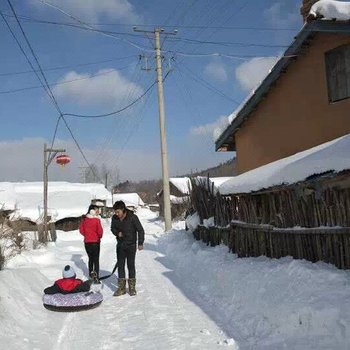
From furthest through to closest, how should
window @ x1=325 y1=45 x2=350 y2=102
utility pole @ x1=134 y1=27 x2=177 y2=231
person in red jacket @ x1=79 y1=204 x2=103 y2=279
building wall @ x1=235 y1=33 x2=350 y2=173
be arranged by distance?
utility pole @ x1=134 y1=27 x2=177 y2=231
building wall @ x1=235 y1=33 x2=350 y2=173
window @ x1=325 y1=45 x2=350 y2=102
person in red jacket @ x1=79 y1=204 x2=103 y2=279

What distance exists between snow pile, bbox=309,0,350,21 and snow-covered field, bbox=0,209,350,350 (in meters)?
5.51

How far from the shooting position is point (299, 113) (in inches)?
487

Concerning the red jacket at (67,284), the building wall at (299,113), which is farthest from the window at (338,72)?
the red jacket at (67,284)

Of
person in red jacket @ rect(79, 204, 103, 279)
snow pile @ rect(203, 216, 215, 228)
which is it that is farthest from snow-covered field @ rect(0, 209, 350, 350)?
snow pile @ rect(203, 216, 215, 228)

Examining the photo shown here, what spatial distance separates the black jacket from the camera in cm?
956

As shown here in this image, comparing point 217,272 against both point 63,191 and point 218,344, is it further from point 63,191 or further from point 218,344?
point 63,191

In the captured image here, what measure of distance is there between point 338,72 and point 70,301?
26.1 feet

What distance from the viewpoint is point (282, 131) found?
43.5 ft

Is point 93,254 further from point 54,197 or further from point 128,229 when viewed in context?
point 54,197

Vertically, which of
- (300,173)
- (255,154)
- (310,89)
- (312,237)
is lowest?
(312,237)

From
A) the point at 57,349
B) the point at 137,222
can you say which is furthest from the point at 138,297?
the point at 57,349

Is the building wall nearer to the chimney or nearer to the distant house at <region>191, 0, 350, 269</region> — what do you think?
the distant house at <region>191, 0, 350, 269</region>

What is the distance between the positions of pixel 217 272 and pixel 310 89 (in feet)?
17.5

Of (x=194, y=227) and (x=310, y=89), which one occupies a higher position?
(x=310, y=89)
